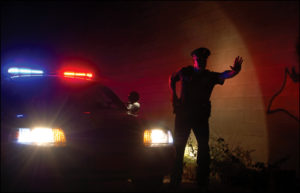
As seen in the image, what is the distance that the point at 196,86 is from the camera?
505 centimetres

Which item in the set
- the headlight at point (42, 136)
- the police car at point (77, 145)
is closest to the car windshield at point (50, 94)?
the police car at point (77, 145)

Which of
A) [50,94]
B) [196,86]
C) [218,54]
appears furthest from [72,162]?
[218,54]

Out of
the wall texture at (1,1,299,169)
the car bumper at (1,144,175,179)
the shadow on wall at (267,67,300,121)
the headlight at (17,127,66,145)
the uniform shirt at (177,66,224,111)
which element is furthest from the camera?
the wall texture at (1,1,299,169)

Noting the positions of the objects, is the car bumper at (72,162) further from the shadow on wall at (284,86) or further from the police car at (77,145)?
the shadow on wall at (284,86)

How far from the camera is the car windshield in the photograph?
492 centimetres

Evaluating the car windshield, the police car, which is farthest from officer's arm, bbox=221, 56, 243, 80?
the car windshield

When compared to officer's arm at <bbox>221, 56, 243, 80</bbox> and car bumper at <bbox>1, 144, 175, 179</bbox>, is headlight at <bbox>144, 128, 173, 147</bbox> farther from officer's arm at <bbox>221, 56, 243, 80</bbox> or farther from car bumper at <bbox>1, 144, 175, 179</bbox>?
officer's arm at <bbox>221, 56, 243, 80</bbox>

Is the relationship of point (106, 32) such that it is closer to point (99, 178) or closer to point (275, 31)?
point (275, 31)

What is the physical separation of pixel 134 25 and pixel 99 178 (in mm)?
6676

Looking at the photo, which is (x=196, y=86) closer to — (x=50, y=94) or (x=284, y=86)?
(x=284, y=86)

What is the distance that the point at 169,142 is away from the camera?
4609 mm

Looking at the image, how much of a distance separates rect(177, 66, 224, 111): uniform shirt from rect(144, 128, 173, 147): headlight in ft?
1.98

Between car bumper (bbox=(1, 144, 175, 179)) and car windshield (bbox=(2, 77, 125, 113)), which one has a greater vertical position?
car windshield (bbox=(2, 77, 125, 113))

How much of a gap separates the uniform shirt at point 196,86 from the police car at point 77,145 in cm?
60
